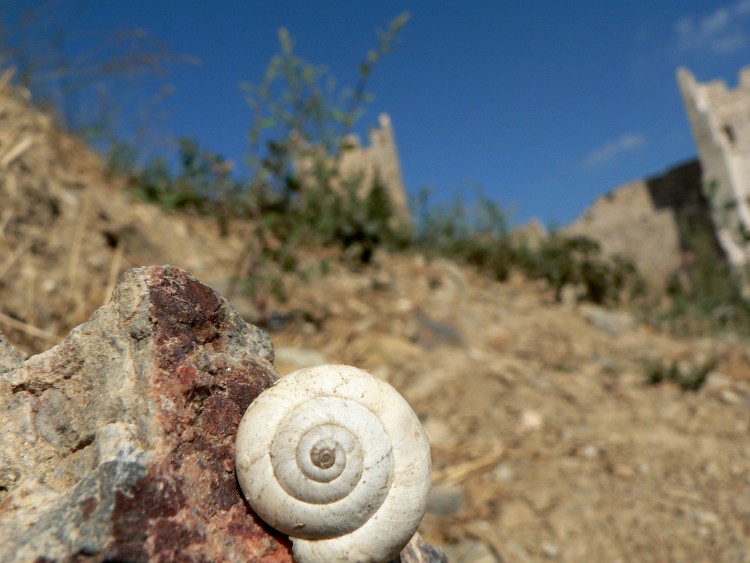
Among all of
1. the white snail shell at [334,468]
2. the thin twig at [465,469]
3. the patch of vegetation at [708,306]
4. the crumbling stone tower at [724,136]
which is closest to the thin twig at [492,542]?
the thin twig at [465,469]

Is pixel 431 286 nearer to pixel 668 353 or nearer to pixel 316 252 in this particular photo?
pixel 316 252

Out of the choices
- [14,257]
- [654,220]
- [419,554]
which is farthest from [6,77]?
[654,220]

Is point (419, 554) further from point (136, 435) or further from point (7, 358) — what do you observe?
point (7, 358)

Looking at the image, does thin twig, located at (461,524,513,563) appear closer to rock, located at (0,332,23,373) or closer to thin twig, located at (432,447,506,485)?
thin twig, located at (432,447,506,485)

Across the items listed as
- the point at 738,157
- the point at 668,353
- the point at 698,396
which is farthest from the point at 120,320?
the point at 738,157

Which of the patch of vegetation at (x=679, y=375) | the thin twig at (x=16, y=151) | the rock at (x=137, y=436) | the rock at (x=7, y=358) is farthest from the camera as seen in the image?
the patch of vegetation at (x=679, y=375)

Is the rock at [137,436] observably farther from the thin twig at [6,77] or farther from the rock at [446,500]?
the thin twig at [6,77]
